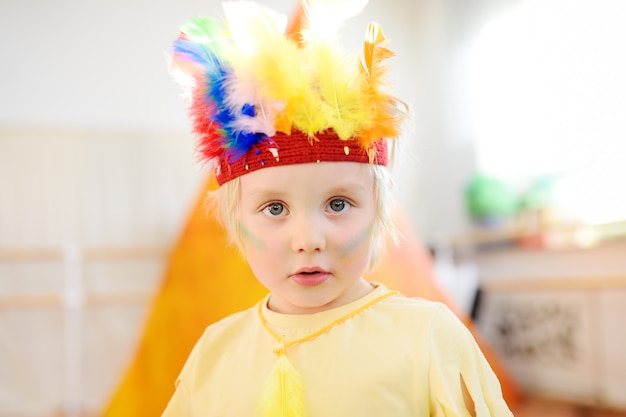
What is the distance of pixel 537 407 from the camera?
2.30m

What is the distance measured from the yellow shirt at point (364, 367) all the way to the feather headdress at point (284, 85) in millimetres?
205

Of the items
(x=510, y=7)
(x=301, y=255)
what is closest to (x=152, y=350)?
(x=301, y=255)

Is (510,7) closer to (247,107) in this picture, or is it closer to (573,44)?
(573,44)

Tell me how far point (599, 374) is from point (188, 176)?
6.33 ft

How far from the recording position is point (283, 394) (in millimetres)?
768

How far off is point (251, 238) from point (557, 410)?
6.03ft

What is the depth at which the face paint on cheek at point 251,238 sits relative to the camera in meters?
0.81

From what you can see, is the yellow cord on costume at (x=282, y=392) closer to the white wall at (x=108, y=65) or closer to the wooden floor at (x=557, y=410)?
the wooden floor at (x=557, y=410)

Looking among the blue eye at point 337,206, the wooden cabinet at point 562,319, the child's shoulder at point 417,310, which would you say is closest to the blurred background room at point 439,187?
the wooden cabinet at point 562,319

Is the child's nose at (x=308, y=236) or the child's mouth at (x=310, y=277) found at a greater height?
the child's nose at (x=308, y=236)

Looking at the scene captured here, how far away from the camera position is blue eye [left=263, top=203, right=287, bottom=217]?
0.81m

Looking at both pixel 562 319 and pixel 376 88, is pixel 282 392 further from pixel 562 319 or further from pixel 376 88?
pixel 562 319

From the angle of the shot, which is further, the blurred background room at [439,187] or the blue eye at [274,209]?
the blurred background room at [439,187]

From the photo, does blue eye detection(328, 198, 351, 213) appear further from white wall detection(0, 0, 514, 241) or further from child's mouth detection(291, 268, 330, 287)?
white wall detection(0, 0, 514, 241)
